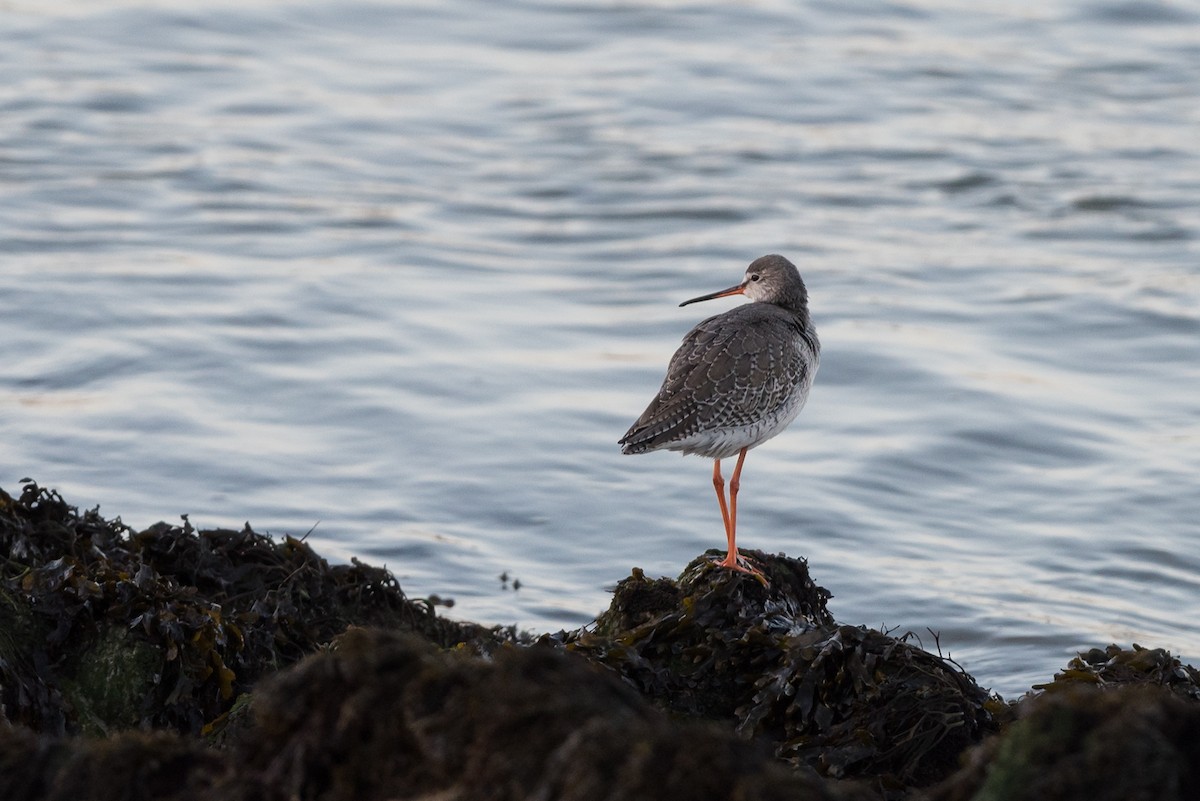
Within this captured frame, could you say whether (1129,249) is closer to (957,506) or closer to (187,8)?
(957,506)

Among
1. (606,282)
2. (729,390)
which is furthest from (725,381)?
(606,282)

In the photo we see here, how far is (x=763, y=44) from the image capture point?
63.6ft

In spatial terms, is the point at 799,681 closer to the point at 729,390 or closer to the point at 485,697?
the point at 729,390

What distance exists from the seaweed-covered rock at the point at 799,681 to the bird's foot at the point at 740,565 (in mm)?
37

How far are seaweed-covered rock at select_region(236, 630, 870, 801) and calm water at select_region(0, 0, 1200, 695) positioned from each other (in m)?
5.11

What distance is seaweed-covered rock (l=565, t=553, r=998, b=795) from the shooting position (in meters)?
4.99

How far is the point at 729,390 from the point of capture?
21.9ft

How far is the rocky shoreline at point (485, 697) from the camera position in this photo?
2982mm

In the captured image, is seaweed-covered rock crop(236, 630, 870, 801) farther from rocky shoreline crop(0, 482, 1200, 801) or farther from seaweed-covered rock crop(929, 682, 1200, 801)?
seaweed-covered rock crop(929, 682, 1200, 801)

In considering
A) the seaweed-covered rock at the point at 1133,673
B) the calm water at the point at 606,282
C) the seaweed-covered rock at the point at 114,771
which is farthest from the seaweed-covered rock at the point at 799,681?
the calm water at the point at 606,282

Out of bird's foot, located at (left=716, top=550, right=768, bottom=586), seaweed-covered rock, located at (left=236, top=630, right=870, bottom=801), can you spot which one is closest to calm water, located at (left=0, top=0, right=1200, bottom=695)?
bird's foot, located at (left=716, top=550, right=768, bottom=586)

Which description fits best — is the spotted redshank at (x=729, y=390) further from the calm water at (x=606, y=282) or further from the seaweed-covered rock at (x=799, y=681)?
the calm water at (x=606, y=282)

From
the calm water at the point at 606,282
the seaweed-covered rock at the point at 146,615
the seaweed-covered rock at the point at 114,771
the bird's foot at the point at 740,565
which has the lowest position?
the seaweed-covered rock at the point at 114,771

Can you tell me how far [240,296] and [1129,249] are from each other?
7979mm
